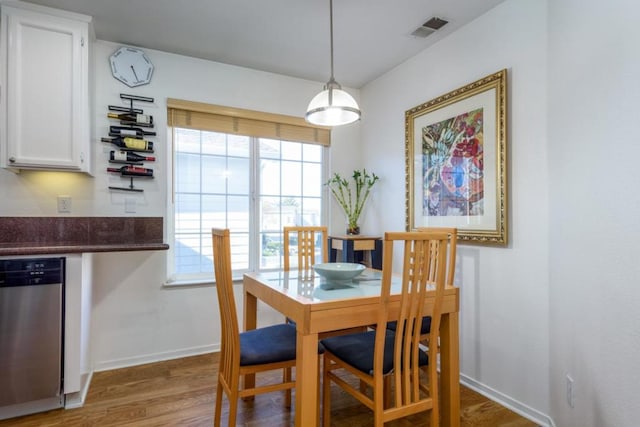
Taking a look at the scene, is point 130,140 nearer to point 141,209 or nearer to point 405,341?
point 141,209

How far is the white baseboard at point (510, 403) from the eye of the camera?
1.99 m

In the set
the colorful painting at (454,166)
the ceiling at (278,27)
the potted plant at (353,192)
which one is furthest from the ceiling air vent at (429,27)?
the potted plant at (353,192)

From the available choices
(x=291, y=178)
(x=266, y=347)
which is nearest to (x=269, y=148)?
(x=291, y=178)

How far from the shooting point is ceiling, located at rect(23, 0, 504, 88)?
2291 millimetres

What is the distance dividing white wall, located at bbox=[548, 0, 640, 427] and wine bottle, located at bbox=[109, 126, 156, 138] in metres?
2.83

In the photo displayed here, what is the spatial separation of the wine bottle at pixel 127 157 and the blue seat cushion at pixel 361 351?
2.03 metres

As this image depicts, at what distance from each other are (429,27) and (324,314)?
2204 mm

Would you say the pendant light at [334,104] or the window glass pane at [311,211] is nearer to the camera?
the pendant light at [334,104]

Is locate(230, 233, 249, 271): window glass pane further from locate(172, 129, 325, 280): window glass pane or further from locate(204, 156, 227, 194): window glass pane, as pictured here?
locate(204, 156, 227, 194): window glass pane

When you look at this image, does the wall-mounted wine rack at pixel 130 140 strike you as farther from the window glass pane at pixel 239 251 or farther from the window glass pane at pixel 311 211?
the window glass pane at pixel 311 211

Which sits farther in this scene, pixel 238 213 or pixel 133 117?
pixel 238 213

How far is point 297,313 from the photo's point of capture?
1.52m

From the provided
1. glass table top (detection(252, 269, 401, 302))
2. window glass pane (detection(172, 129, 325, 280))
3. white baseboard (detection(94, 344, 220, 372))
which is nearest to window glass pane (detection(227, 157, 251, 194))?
window glass pane (detection(172, 129, 325, 280))

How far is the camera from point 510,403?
7.13ft
